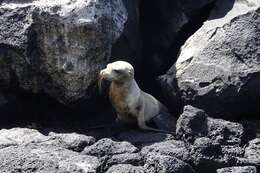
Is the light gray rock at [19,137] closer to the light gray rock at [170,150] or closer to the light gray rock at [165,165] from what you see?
the light gray rock at [170,150]

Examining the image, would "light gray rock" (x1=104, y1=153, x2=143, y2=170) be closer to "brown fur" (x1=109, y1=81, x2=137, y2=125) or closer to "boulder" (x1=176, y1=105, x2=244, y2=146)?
"boulder" (x1=176, y1=105, x2=244, y2=146)

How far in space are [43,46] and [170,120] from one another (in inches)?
57.3

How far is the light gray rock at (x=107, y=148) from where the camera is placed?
625cm

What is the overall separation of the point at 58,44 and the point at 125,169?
1718mm

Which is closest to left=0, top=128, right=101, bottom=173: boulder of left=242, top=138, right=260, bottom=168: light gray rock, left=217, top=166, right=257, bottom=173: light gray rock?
left=217, top=166, right=257, bottom=173: light gray rock

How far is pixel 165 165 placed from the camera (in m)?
5.99

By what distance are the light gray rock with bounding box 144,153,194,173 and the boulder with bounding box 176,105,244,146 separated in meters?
0.47

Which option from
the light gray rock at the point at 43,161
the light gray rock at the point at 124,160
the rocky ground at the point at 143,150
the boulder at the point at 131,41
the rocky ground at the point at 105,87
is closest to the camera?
the light gray rock at the point at 43,161

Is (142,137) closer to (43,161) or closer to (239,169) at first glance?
(239,169)

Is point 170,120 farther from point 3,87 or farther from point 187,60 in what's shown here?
point 3,87

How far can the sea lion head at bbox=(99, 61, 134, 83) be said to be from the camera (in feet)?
22.6

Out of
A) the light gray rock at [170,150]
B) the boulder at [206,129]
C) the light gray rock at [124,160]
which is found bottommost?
the light gray rock at [124,160]

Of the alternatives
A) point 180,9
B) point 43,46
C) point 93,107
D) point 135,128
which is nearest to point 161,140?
point 135,128

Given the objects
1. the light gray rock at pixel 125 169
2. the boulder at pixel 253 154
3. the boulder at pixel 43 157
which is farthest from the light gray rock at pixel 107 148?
the boulder at pixel 253 154
